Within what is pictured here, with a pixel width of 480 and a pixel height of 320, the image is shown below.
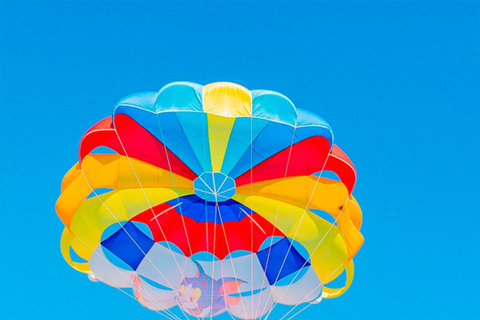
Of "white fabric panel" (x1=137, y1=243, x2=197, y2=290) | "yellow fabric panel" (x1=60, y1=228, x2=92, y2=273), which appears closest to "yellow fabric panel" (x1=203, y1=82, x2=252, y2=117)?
"white fabric panel" (x1=137, y1=243, x2=197, y2=290)

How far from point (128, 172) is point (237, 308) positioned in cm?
388

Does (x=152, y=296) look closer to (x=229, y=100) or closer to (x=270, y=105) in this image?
(x=229, y=100)

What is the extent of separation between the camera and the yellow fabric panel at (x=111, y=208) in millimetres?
16750

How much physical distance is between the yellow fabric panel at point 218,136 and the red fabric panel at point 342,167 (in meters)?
2.09

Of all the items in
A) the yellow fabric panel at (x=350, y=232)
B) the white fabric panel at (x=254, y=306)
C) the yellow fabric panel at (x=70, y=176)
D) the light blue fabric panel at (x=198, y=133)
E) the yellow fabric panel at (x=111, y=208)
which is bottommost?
the white fabric panel at (x=254, y=306)

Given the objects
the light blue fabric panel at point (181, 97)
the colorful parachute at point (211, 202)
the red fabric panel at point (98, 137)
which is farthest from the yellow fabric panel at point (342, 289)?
the red fabric panel at point (98, 137)

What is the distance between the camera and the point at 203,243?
17609mm

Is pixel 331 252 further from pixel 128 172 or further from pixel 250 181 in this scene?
pixel 128 172

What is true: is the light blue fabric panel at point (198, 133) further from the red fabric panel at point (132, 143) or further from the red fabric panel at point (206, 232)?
the red fabric panel at point (206, 232)

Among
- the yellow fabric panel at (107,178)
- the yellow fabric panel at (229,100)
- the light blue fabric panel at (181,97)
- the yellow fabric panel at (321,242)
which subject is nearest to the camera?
the yellow fabric panel at (229,100)

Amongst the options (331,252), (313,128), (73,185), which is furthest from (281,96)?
(73,185)

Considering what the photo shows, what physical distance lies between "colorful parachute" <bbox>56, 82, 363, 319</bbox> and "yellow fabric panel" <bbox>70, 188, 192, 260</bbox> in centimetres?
2

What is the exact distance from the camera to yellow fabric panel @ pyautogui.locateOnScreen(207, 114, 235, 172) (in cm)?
1514

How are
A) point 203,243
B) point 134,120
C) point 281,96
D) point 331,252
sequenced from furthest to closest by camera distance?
point 203,243 → point 331,252 → point 134,120 → point 281,96
